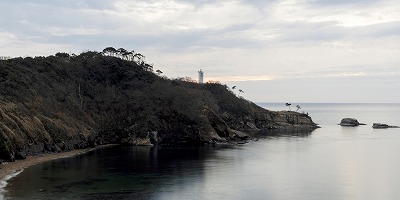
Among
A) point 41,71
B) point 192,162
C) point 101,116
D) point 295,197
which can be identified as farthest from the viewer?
point 41,71

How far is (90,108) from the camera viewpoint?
112 metres

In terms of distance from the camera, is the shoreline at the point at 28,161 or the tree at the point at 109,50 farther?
the tree at the point at 109,50

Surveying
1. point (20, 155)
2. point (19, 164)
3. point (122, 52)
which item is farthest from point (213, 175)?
point (122, 52)

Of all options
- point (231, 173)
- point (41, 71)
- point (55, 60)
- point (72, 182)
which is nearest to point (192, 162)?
point (231, 173)

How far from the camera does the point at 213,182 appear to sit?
57.4 meters

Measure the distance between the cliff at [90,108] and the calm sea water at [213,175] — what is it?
800 centimetres

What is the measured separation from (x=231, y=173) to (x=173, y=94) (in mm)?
56861

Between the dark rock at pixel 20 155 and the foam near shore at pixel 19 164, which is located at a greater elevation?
the dark rock at pixel 20 155

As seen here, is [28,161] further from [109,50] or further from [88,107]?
[109,50]

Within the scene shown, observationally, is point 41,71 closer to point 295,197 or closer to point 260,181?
point 260,181

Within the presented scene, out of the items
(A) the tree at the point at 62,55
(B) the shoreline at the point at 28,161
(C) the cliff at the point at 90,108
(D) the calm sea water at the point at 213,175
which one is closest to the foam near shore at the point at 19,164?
(B) the shoreline at the point at 28,161

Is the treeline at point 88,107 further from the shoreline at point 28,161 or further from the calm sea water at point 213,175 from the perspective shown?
the calm sea water at point 213,175

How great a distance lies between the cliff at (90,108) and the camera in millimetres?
80875

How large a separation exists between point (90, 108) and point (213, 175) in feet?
194
